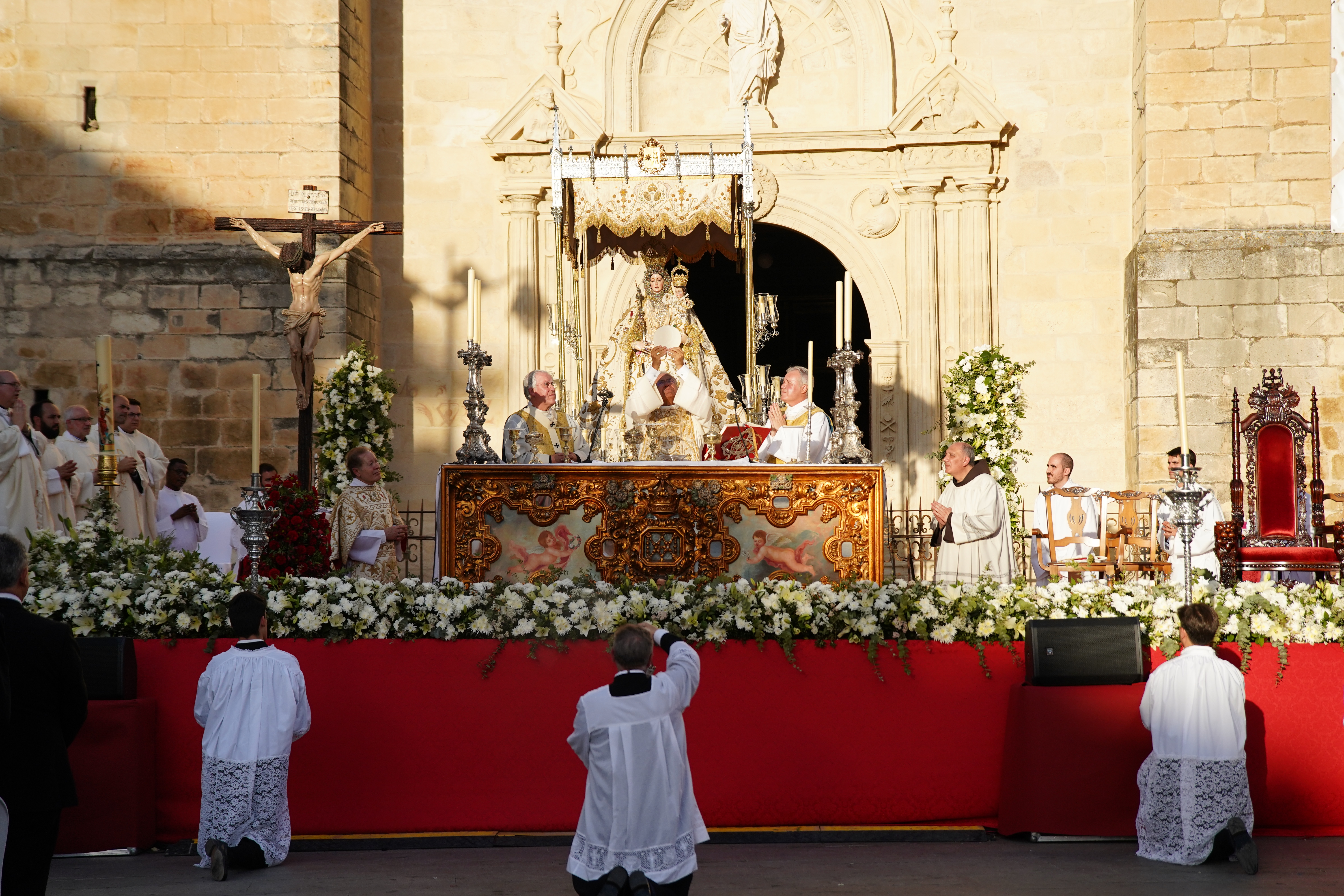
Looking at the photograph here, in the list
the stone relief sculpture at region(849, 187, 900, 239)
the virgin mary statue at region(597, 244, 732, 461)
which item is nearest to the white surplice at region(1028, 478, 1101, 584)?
the virgin mary statue at region(597, 244, 732, 461)

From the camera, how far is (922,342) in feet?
44.3

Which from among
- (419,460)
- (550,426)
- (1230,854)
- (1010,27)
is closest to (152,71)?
(419,460)

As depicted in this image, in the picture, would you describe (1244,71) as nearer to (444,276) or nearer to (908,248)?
(908,248)

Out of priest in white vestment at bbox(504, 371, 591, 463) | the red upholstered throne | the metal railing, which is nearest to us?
priest in white vestment at bbox(504, 371, 591, 463)

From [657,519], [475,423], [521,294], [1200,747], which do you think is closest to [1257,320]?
[521,294]

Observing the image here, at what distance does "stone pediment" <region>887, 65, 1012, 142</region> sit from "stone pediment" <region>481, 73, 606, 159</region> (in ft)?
10.2

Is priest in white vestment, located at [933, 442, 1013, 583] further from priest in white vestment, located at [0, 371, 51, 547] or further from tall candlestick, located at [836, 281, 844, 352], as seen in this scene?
priest in white vestment, located at [0, 371, 51, 547]

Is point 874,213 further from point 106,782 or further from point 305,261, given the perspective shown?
point 106,782

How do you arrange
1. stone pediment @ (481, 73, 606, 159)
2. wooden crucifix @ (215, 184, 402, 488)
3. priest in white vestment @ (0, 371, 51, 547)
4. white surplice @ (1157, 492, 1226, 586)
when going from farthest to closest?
stone pediment @ (481, 73, 606, 159) → wooden crucifix @ (215, 184, 402, 488) → white surplice @ (1157, 492, 1226, 586) → priest in white vestment @ (0, 371, 51, 547)

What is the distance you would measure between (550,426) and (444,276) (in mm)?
5870

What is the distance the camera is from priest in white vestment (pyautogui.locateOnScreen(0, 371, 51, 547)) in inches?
359

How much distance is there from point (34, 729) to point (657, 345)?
17.7ft

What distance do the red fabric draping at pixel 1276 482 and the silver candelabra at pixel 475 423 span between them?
552cm

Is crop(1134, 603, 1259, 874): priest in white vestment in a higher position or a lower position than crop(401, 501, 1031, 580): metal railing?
lower
